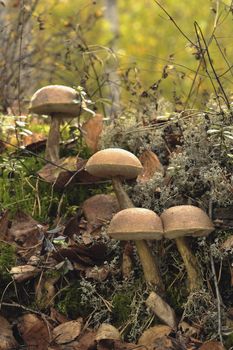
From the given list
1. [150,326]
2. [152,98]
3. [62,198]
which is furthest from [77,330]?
[152,98]

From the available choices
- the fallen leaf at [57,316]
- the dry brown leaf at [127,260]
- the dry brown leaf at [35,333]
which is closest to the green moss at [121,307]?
the dry brown leaf at [127,260]

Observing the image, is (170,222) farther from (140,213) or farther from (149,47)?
(149,47)

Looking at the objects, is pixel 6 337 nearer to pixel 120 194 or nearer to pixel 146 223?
pixel 146 223

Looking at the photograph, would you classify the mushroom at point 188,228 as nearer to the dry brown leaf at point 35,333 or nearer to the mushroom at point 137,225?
the mushroom at point 137,225

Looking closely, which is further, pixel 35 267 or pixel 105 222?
pixel 105 222

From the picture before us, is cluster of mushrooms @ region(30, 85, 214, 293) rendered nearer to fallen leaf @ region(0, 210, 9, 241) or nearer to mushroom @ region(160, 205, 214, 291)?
mushroom @ region(160, 205, 214, 291)

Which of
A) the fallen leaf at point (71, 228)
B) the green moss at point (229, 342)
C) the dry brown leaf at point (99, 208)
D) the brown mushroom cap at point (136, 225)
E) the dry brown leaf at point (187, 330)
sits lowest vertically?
the green moss at point (229, 342)

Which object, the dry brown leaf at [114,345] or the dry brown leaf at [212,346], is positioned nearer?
the dry brown leaf at [212,346]
